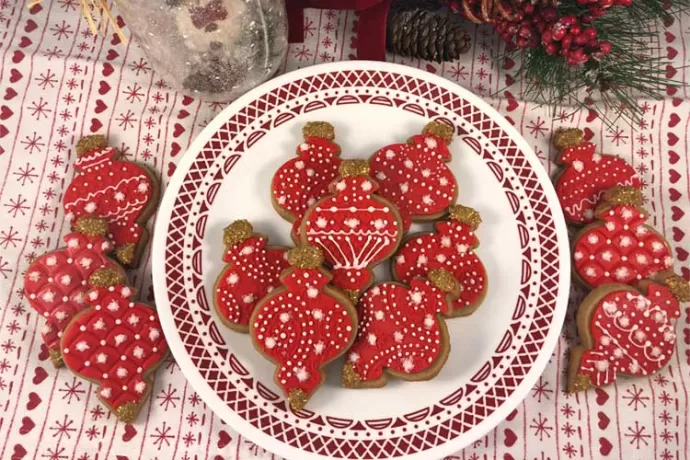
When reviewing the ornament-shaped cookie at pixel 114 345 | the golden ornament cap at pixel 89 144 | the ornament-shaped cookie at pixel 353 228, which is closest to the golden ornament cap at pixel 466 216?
the ornament-shaped cookie at pixel 353 228

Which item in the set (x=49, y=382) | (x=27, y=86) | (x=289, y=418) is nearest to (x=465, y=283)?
(x=289, y=418)

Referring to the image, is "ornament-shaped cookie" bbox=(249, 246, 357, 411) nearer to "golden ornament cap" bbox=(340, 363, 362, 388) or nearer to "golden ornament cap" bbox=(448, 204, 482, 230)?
"golden ornament cap" bbox=(340, 363, 362, 388)

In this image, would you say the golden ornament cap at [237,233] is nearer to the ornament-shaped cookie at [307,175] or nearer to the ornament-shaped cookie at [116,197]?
the ornament-shaped cookie at [307,175]

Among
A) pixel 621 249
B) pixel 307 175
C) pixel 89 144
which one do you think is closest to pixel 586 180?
pixel 621 249

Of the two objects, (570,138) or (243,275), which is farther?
(570,138)

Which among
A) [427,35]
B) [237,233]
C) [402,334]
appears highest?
[427,35]

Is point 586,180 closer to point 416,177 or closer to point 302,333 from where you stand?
point 416,177
